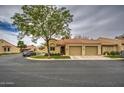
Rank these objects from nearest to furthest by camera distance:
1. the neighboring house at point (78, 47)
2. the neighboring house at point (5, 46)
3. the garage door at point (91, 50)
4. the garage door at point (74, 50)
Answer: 1. the neighboring house at point (5, 46)
2. the neighboring house at point (78, 47)
3. the garage door at point (91, 50)
4. the garage door at point (74, 50)

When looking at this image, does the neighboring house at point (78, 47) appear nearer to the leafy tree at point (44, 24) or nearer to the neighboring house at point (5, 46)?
the leafy tree at point (44, 24)

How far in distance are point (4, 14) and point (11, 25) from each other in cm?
147

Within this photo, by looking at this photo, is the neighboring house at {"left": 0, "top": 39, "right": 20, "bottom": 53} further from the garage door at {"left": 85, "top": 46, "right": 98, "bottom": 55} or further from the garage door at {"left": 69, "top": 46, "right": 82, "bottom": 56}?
the garage door at {"left": 85, "top": 46, "right": 98, "bottom": 55}

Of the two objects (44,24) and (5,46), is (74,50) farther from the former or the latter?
(5,46)

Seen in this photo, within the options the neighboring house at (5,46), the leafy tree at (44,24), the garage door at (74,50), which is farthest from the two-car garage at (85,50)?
the neighboring house at (5,46)

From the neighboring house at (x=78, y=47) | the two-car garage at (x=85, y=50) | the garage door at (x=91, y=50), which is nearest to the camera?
the neighboring house at (x=78, y=47)

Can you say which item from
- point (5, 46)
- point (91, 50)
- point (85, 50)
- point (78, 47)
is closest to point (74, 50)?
point (78, 47)

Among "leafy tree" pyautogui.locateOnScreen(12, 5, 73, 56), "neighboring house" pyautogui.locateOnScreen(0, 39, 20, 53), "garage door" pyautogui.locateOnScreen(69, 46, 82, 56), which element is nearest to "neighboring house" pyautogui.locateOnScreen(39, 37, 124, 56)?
"garage door" pyautogui.locateOnScreen(69, 46, 82, 56)

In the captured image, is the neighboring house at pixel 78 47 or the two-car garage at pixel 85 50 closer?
the neighboring house at pixel 78 47

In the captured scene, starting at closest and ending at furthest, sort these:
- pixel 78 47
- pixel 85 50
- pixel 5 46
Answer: pixel 5 46, pixel 85 50, pixel 78 47

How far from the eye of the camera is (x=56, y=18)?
23906 millimetres

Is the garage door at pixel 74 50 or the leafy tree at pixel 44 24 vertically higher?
the leafy tree at pixel 44 24

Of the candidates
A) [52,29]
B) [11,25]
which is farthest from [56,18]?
[11,25]

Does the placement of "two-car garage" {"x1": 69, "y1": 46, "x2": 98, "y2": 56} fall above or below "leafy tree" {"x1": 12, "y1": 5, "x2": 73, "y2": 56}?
below
